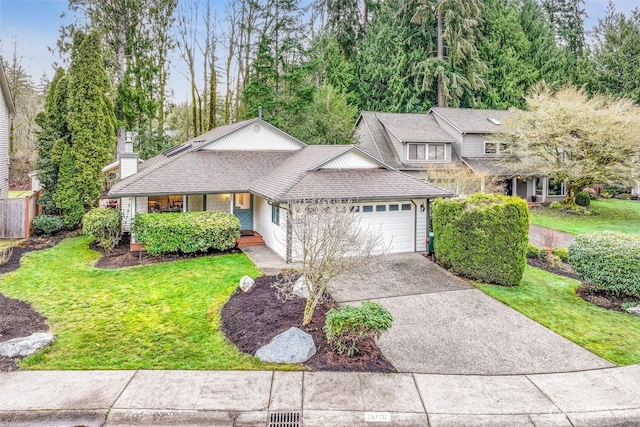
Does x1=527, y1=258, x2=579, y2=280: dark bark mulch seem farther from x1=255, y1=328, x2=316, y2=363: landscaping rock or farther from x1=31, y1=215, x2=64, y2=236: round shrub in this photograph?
x1=31, y1=215, x2=64, y2=236: round shrub

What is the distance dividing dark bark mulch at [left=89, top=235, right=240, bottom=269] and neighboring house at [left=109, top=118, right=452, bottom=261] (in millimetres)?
1517

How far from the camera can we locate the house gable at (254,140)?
1738 centimetres

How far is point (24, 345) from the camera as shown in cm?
657

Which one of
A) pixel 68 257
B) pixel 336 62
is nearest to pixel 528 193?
pixel 336 62

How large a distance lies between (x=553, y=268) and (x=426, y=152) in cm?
1273

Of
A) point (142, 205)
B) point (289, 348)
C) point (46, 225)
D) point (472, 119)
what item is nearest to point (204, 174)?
point (142, 205)

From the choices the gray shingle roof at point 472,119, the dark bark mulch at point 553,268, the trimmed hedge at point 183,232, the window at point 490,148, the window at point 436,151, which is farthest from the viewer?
the window at point 490,148

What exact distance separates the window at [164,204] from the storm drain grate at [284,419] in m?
11.6

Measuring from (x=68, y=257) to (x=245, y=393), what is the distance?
10.2m

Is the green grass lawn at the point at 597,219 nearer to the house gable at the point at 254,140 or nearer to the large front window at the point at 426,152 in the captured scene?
the large front window at the point at 426,152

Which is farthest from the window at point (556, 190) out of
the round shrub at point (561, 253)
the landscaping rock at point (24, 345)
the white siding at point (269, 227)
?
the landscaping rock at point (24, 345)

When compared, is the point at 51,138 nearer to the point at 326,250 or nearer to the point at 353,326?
the point at 326,250

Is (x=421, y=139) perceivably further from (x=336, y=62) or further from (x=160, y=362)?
(x=160, y=362)

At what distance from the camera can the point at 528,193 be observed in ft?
88.1
